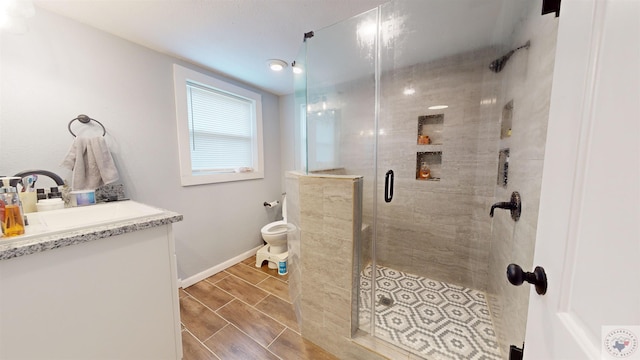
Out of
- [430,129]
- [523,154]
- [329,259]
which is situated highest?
[430,129]

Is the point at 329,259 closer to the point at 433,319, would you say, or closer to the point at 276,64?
the point at 433,319

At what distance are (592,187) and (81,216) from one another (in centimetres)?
218

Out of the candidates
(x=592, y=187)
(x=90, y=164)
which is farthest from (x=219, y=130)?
(x=592, y=187)

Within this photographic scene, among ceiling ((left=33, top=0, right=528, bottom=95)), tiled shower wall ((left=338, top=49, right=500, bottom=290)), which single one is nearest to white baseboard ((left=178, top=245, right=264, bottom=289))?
tiled shower wall ((left=338, top=49, right=500, bottom=290))

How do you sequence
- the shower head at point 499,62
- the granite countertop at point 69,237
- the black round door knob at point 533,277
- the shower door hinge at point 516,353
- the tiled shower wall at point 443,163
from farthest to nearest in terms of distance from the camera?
the tiled shower wall at point 443,163, the shower head at point 499,62, the granite countertop at point 69,237, the shower door hinge at point 516,353, the black round door knob at point 533,277

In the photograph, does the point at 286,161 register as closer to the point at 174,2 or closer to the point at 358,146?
the point at 358,146

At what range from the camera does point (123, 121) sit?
1.66m

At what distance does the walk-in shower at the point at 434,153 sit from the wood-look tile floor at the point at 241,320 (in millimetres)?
391

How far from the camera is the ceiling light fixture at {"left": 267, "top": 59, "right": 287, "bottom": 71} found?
6.46 ft

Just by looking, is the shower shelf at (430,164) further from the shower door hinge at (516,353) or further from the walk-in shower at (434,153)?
the shower door hinge at (516,353)

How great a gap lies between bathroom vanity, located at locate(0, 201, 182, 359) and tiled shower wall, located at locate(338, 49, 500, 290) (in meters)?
1.31

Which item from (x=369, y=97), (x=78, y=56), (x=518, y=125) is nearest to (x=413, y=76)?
(x=369, y=97)

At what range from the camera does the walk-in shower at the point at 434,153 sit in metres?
1.21

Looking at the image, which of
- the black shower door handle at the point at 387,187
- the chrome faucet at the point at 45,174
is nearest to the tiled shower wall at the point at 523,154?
the black shower door handle at the point at 387,187
